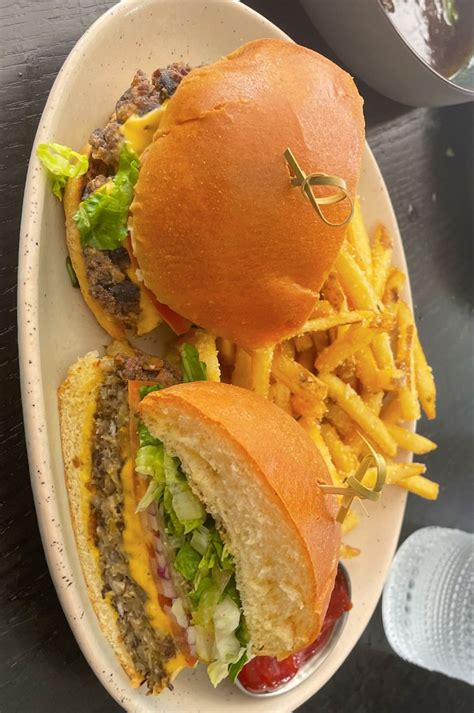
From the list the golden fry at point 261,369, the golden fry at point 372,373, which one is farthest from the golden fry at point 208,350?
the golden fry at point 372,373

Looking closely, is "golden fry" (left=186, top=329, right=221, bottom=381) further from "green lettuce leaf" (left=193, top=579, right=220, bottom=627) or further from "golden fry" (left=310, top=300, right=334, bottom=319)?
"green lettuce leaf" (left=193, top=579, right=220, bottom=627)

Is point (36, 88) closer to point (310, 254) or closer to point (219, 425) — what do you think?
point (310, 254)

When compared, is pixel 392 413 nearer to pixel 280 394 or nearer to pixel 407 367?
pixel 407 367

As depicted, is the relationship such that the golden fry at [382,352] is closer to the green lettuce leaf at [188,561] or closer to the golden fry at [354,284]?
the golden fry at [354,284]

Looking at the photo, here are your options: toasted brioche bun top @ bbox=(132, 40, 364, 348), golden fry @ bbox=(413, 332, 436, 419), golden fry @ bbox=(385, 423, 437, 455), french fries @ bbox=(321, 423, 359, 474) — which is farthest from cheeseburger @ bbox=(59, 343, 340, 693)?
golden fry @ bbox=(413, 332, 436, 419)

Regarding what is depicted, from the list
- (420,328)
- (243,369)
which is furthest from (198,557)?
(420,328)

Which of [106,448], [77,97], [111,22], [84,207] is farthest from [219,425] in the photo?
[111,22]
